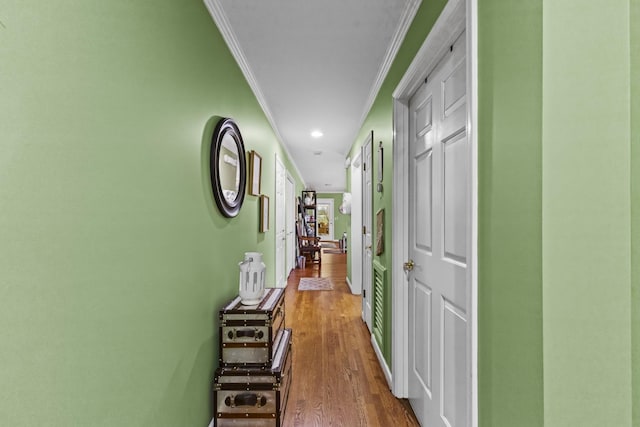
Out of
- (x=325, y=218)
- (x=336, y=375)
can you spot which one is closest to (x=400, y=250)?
(x=336, y=375)

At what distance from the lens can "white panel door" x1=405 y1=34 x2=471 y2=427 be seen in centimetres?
137

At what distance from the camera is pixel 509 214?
0.90m

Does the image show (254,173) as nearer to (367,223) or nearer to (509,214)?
(367,223)

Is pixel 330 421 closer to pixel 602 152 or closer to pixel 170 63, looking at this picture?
pixel 602 152

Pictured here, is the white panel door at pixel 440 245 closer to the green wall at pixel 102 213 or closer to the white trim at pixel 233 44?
the green wall at pixel 102 213

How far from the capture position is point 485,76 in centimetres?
102

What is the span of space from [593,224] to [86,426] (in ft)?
4.62

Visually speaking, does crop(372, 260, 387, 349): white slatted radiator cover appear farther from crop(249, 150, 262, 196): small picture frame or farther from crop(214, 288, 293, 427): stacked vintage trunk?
crop(249, 150, 262, 196): small picture frame

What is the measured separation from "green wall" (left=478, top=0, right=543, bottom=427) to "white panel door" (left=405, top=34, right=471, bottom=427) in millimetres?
112

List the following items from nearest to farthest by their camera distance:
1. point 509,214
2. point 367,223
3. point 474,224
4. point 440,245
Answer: point 509,214 → point 474,224 → point 440,245 → point 367,223

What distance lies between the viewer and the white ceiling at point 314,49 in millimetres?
1826

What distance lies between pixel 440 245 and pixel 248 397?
1309 millimetres

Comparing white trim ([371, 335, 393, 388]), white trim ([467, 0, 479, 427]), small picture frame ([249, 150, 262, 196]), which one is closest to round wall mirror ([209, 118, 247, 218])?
small picture frame ([249, 150, 262, 196])

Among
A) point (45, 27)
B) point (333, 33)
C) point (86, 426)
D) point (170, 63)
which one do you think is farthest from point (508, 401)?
point (333, 33)
